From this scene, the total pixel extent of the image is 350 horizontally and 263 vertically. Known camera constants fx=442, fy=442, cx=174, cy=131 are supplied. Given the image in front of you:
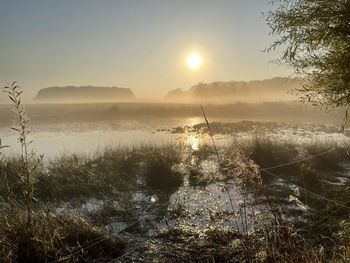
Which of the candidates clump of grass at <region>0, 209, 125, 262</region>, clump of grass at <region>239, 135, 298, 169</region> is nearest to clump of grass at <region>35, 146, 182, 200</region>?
clump of grass at <region>239, 135, 298, 169</region>

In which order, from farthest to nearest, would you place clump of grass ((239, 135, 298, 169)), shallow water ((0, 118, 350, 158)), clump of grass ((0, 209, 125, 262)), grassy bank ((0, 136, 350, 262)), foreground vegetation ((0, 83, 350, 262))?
shallow water ((0, 118, 350, 158)) < clump of grass ((239, 135, 298, 169)) < clump of grass ((0, 209, 125, 262)) < grassy bank ((0, 136, 350, 262)) < foreground vegetation ((0, 83, 350, 262))

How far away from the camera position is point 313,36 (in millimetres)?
9961

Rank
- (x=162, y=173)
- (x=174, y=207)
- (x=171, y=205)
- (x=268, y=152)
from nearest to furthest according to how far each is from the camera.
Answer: (x=174, y=207), (x=171, y=205), (x=162, y=173), (x=268, y=152)

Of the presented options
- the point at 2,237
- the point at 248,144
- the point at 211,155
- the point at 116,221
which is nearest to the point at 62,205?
the point at 116,221

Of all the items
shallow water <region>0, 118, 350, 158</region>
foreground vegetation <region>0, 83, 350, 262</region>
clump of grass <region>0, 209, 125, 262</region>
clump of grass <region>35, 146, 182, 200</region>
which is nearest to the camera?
foreground vegetation <region>0, 83, 350, 262</region>

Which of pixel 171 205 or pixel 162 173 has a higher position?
pixel 162 173

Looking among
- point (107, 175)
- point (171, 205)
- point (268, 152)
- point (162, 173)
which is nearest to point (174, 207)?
point (171, 205)

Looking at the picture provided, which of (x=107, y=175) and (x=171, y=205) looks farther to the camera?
(x=107, y=175)

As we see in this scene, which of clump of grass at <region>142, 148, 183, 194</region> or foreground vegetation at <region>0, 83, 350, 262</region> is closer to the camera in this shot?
foreground vegetation at <region>0, 83, 350, 262</region>

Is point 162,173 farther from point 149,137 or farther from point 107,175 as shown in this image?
point 149,137

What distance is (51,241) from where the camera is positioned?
6.53m

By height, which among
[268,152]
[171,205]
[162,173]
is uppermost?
[268,152]

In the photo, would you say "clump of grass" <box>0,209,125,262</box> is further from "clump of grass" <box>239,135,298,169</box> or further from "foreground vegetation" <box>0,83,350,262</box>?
"clump of grass" <box>239,135,298,169</box>

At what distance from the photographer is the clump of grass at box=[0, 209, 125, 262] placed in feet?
21.9
